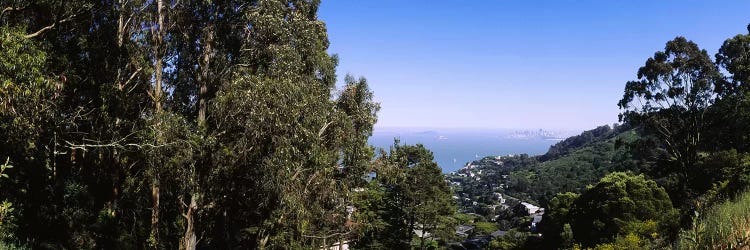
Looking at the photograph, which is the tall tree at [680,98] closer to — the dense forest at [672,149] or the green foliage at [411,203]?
the dense forest at [672,149]

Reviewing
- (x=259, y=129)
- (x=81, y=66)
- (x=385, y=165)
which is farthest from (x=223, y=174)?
(x=385, y=165)

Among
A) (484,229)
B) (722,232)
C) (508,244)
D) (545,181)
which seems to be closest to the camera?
(722,232)

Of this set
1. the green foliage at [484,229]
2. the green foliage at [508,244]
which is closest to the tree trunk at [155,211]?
the green foliage at [508,244]

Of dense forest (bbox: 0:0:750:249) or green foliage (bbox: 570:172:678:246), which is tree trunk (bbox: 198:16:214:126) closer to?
dense forest (bbox: 0:0:750:249)

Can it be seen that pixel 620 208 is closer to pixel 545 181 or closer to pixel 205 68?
pixel 205 68

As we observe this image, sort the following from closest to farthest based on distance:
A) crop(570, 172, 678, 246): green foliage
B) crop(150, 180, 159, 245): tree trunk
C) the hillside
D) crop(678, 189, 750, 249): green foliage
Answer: crop(678, 189, 750, 249): green foliage < crop(150, 180, 159, 245): tree trunk < crop(570, 172, 678, 246): green foliage < the hillside

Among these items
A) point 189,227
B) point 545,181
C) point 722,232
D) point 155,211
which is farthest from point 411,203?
point 545,181

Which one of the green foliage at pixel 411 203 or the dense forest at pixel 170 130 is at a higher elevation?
the dense forest at pixel 170 130

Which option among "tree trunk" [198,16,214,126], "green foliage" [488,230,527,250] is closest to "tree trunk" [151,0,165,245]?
"tree trunk" [198,16,214,126]

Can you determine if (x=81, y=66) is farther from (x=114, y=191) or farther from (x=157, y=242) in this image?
(x=157, y=242)

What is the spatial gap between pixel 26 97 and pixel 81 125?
2.79 meters

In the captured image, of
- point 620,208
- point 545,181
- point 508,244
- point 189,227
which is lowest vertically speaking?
point 545,181

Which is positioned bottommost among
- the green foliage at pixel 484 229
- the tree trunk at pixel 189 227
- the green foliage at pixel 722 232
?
the green foliage at pixel 484 229

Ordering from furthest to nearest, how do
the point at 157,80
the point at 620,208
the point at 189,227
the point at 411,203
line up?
the point at 411,203
the point at 620,208
the point at 189,227
the point at 157,80
